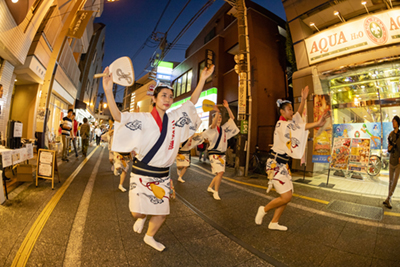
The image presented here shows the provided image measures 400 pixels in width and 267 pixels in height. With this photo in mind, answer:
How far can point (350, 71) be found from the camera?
24.4 feet

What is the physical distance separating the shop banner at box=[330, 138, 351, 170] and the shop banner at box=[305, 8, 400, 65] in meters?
3.64

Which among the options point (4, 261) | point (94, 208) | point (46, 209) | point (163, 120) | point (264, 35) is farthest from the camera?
point (264, 35)

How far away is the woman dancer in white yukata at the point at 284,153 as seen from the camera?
121 inches

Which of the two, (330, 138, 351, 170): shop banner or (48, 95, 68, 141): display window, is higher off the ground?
(48, 95, 68, 141): display window

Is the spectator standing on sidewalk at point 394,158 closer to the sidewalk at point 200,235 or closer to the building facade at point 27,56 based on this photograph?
the sidewalk at point 200,235

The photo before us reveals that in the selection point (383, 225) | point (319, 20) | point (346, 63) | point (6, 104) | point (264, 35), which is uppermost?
point (264, 35)

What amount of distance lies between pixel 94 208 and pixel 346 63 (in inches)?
384

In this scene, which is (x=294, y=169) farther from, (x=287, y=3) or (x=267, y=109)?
(x=287, y=3)

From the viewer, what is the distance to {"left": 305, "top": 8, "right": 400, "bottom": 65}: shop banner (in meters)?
6.45

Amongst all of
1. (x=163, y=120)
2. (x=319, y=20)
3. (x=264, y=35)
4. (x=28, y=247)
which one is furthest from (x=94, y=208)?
(x=264, y=35)

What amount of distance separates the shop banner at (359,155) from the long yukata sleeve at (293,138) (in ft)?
17.9

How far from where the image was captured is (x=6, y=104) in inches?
348

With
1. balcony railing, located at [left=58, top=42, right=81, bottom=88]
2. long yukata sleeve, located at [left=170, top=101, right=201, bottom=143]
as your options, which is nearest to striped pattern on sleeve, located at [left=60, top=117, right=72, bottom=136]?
balcony railing, located at [left=58, top=42, right=81, bottom=88]

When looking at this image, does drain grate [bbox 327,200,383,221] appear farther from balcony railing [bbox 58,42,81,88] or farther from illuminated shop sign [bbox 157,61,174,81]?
illuminated shop sign [bbox 157,61,174,81]
